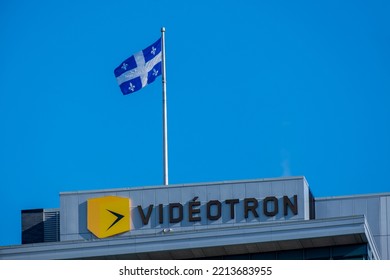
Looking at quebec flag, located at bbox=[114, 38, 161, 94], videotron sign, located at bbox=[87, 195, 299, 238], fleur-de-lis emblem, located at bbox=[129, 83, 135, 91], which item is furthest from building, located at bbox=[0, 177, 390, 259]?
quebec flag, located at bbox=[114, 38, 161, 94]

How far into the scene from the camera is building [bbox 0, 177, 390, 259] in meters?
62.5

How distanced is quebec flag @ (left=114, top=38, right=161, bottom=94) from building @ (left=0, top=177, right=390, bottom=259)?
24.9 feet

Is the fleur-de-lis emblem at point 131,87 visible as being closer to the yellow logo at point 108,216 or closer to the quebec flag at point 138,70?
the quebec flag at point 138,70

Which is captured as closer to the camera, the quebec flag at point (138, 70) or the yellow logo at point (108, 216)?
the yellow logo at point (108, 216)

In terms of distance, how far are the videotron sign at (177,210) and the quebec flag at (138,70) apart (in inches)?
311

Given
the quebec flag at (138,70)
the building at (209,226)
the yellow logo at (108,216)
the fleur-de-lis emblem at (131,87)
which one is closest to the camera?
the building at (209,226)

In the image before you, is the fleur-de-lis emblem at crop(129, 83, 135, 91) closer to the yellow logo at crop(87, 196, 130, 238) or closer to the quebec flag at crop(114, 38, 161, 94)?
the quebec flag at crop(114, 38, 161, 94)

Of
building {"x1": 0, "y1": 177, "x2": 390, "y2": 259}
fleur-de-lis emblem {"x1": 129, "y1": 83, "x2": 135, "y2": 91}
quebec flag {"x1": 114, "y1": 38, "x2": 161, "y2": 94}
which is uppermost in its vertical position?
quebec flag {"x1": 114, "y1": 38, "x2": 161, "y2": 94}

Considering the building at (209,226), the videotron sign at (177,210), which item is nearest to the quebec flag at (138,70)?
the building at (209,226)

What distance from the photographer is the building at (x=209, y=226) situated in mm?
62531
